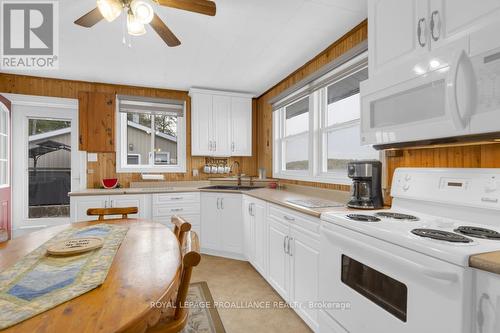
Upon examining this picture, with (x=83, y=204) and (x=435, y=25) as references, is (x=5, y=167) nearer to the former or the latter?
(x=83, y=204)

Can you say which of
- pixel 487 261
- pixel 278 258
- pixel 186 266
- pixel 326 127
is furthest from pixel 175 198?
pixel 487 261

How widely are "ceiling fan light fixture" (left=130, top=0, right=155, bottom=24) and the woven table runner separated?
1.34 m

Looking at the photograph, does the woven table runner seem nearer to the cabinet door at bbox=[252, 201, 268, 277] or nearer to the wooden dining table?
the wooden dining table

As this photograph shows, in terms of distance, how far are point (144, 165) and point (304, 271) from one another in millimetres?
2993

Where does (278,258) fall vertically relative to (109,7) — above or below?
below

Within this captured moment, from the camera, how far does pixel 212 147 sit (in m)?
3.96

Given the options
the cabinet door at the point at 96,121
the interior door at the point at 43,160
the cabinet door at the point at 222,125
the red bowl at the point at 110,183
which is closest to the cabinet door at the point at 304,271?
the cabinet door at the point at 222,125

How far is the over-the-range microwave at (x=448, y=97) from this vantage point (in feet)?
3.38

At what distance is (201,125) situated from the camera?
390 cm

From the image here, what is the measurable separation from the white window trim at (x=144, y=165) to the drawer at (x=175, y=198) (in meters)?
0.68

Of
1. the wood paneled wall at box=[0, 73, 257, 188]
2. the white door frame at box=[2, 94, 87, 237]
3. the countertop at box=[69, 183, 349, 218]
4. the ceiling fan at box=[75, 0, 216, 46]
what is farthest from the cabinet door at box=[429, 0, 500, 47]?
the white door frame at box=[2, 94, 87, 237]

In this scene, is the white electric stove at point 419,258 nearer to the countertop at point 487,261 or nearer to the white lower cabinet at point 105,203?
the countertop at point 487,261

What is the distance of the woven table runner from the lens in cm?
75

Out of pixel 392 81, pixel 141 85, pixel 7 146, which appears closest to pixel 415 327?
pixel 392 81
